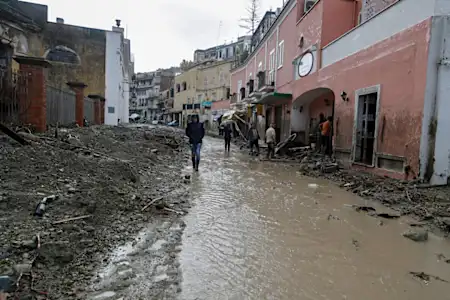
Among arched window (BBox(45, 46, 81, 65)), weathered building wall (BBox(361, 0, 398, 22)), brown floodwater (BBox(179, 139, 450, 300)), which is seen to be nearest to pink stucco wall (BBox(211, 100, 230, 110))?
arched window (BBox(45, 46, 81, 65))

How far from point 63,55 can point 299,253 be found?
23.8 metres

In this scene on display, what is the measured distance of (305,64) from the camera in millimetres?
15297

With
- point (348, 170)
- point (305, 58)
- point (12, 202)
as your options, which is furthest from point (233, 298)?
point (305, 58)

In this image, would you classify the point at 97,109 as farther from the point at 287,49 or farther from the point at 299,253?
the point at 299,253

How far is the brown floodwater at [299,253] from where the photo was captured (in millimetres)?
3086

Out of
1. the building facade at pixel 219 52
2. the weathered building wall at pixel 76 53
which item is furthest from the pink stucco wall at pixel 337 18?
the building facade at pixel 219 52

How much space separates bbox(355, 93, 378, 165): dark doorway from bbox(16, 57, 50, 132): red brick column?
929cm

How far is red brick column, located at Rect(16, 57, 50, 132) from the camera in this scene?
818cm

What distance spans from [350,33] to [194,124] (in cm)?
625

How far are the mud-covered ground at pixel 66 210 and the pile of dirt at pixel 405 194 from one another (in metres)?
4.08

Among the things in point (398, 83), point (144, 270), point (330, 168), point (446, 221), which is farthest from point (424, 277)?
point (330, 168)

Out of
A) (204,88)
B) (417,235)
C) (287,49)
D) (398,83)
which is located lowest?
(417,235)

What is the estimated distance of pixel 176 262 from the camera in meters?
3.54

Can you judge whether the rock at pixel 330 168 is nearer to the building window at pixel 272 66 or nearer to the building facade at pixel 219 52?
the building window at pixel 272 66
